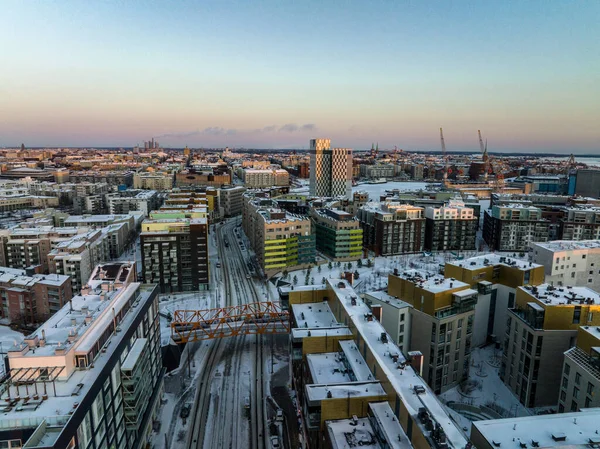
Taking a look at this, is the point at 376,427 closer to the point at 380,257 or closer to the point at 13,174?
the point at 380,257

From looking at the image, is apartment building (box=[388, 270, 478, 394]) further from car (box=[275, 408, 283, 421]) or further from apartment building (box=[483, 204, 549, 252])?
apartment building (box=[483, 204, 549, 252])

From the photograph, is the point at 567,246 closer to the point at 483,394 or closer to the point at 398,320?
the point at 483,394

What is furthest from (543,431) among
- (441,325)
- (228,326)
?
(228,326)

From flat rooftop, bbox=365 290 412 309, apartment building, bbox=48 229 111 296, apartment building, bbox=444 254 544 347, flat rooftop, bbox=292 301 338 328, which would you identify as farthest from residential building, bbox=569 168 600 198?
apartment building, bbox=48 229 111 296

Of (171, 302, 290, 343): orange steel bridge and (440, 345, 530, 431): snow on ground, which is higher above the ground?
(171, 302, 290, 343): orange steel bridge

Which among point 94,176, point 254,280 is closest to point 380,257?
point 254,280
